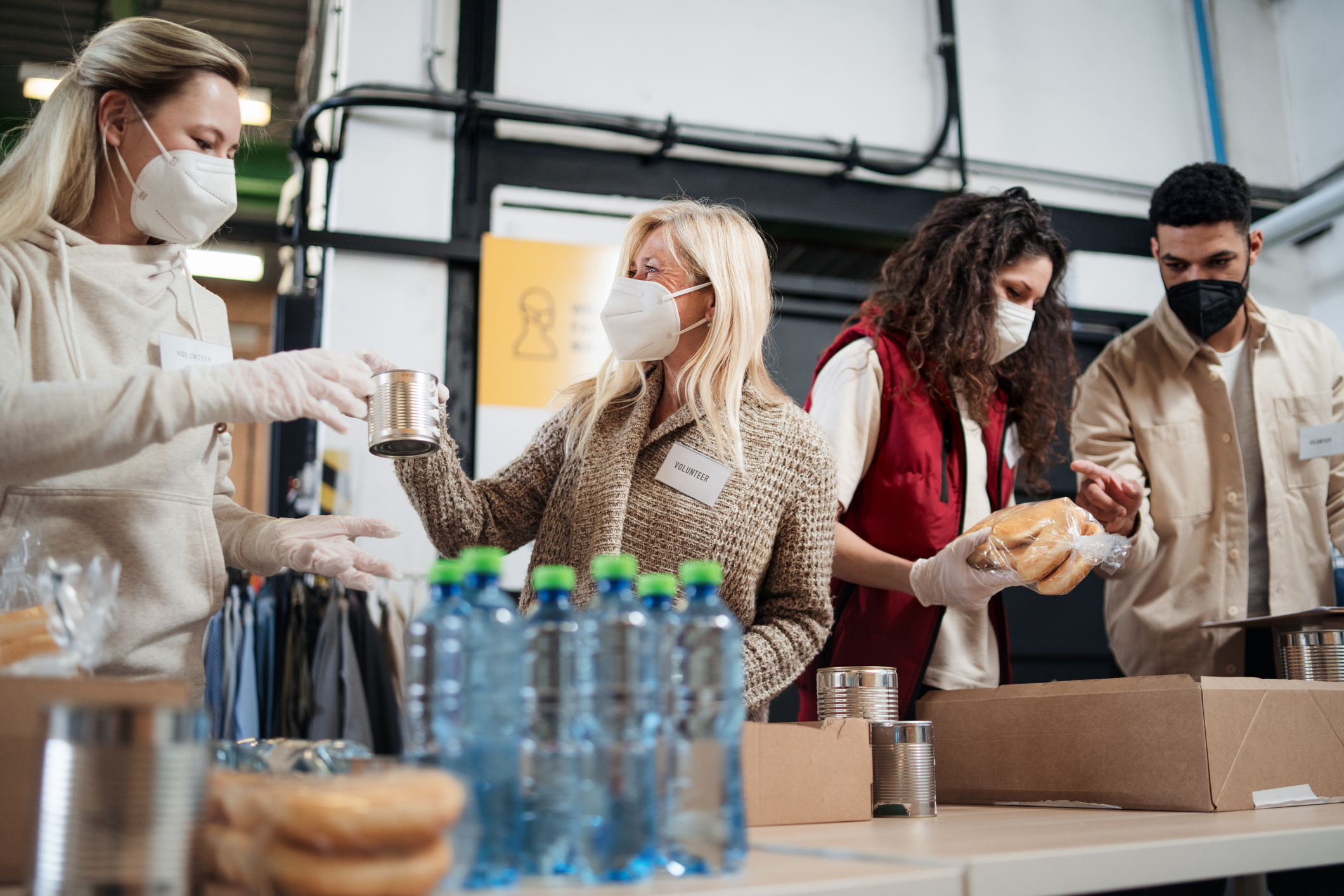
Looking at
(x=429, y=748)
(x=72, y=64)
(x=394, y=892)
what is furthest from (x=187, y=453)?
(x=394, y=892)

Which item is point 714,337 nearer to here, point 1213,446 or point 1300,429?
point 1213,446

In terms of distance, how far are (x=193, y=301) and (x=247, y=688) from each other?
1.76 meters

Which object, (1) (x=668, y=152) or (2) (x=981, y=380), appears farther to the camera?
(1) (x=668, y=152)

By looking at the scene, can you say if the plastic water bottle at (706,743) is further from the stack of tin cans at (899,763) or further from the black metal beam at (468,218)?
the black metal beam at (468,218)

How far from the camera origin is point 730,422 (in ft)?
5.93

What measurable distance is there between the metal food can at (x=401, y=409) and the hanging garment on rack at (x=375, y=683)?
1897 mm

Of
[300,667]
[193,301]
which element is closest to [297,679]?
[300,667]

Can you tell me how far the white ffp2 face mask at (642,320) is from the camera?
6.24 ft

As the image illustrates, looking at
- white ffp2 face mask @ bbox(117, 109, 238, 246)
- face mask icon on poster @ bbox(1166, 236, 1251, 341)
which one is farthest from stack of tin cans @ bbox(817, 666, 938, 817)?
face mask icon on poster @ bbox(1166, 236, 1251, 341)

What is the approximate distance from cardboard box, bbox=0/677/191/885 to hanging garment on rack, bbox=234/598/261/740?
7.16 ft

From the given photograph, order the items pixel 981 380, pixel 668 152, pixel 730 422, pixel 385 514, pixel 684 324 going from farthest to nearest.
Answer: pixel 668 152, pixel 385 514, pixel 981 380, pixel 684 324, pixel 730 422

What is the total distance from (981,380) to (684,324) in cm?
75

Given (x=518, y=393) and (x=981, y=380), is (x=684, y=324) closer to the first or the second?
(x=981, y=380)

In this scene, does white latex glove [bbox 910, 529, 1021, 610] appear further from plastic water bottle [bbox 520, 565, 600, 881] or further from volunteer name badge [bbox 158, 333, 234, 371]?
volunteer name badge [bbox 158, 333, 234, 371]
